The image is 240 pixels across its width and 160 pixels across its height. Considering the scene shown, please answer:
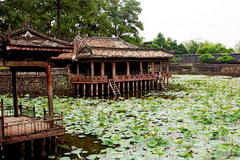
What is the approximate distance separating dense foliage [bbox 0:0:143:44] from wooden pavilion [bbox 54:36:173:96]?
2.71 m

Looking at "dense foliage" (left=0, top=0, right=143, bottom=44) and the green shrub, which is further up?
"dense foliage" (left=0, top=0, right=143, bottom=44)

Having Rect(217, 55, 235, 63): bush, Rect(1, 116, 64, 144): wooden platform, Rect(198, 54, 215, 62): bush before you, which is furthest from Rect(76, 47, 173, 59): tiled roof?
Rect(198, 54, 215, 62): bush

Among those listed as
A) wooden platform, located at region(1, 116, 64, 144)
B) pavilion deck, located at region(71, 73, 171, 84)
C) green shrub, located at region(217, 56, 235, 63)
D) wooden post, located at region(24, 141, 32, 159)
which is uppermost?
green shrub, located at region(217, 56, 235, 63)

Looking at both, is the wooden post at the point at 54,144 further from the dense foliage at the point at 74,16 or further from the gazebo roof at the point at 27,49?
the dense foliage at the point at 74,16

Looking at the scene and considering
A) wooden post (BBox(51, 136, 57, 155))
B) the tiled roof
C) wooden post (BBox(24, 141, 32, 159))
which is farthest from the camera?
the tiled roof

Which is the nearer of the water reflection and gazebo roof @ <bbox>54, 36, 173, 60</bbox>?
the water reflection

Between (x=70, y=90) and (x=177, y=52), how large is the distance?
33.5 metres

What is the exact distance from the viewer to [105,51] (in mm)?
19844

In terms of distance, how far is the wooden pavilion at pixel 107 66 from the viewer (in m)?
18.9

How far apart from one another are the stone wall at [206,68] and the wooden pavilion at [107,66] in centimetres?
1829

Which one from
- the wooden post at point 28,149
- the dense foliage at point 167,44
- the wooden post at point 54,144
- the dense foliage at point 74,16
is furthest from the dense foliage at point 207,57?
the wooden post at point 28,149

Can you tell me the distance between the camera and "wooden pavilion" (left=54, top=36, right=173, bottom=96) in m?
18.9

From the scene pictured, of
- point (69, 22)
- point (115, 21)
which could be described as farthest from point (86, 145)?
point (115, 21)

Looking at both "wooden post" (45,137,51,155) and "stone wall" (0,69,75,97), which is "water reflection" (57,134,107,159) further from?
"stone wall" (0,69,75,97)
